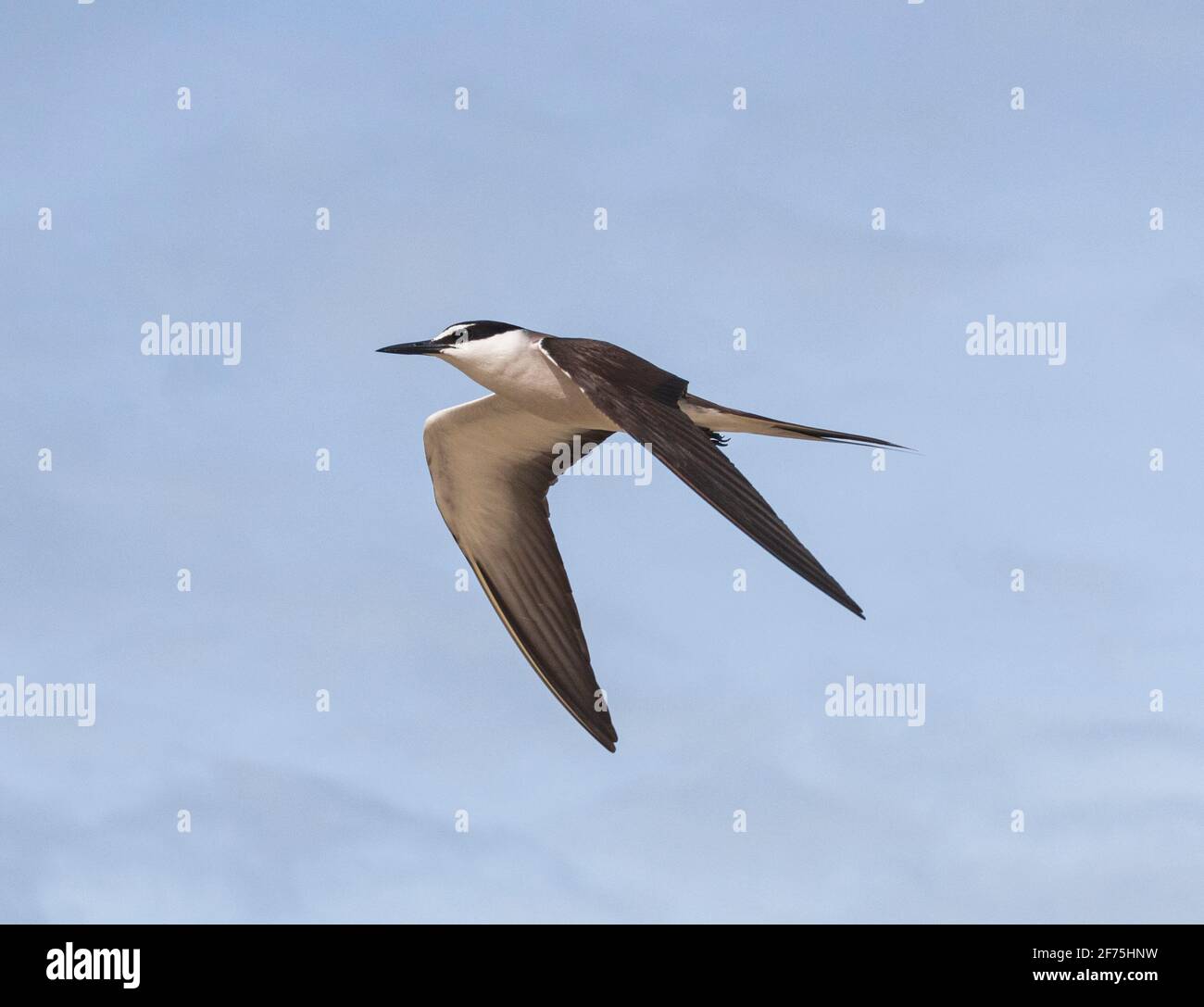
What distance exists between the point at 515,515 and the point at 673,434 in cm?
389

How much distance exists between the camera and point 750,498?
31.7ft

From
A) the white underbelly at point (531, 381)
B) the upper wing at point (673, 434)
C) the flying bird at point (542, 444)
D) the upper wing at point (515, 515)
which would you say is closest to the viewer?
the upper wing at point (673, 434)

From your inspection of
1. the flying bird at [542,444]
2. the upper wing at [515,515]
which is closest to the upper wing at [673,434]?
the flying bird at [542,444]

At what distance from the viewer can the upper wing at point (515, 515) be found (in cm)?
1339

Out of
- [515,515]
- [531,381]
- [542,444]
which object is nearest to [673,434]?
[531,381]

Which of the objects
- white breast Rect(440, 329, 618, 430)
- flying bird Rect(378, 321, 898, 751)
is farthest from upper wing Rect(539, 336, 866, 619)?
white breast Rect(440, 329, 618, 430)

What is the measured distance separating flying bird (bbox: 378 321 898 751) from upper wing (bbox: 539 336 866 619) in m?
0.02

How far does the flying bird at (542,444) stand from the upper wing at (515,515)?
11 mm

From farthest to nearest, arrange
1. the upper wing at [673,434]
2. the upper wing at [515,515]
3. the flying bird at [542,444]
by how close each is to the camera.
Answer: the upper wing at [515,515] → the flying bird at [542,444] → the upper wing at [673,434]

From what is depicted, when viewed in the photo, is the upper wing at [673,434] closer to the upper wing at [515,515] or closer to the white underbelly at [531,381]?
the white underbelly at [531,381]

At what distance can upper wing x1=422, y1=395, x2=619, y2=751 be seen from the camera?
1339 centimetres

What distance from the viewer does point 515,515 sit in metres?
14.0

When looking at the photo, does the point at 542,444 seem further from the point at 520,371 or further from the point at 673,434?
the point at 673,434
